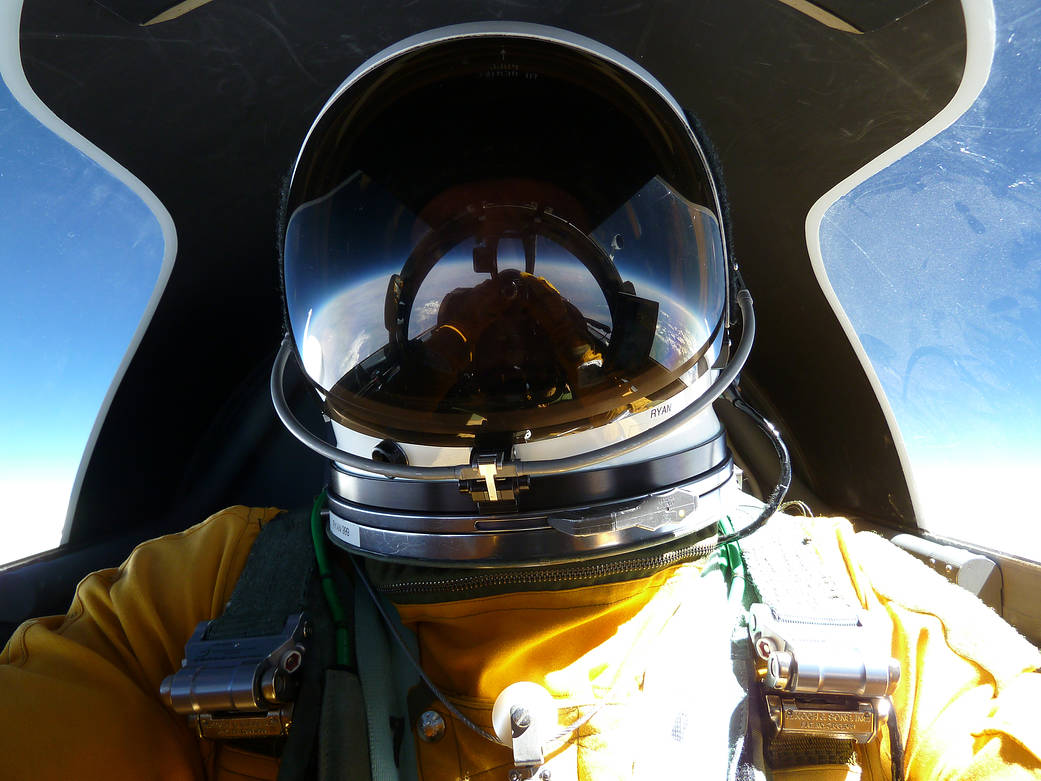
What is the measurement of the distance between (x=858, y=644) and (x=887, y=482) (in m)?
0.77

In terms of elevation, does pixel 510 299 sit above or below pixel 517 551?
above

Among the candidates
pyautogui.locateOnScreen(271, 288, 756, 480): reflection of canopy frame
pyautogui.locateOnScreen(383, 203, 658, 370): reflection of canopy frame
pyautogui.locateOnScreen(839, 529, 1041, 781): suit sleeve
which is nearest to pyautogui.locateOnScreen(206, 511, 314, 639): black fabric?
pyautogui.locateOnScreen(271, 288, 756, 480): reflection of canopy frame

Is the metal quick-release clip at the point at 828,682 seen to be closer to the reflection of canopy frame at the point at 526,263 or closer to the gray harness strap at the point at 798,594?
the gray harness strap at the point at 798,594

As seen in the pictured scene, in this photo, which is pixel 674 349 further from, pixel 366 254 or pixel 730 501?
pixel 366 254

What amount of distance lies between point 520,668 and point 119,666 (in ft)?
1.49

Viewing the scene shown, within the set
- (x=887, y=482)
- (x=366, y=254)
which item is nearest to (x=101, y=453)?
(x=366, y=254)

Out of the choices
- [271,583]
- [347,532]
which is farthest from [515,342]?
[271,583]

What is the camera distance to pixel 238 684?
0.63m

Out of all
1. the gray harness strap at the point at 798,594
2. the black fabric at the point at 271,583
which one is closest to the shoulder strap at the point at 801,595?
the gray harness strap at the point at 798,594

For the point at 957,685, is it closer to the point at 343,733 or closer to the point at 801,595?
the point at 801,595

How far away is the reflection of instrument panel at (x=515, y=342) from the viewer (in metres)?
0.68

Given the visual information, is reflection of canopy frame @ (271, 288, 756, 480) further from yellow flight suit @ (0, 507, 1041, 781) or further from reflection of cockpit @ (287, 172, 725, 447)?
yellow flight suit @ (0, 507, 1041, 781)

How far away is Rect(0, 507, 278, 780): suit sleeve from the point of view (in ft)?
2.00

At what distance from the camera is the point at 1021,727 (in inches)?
22.5
